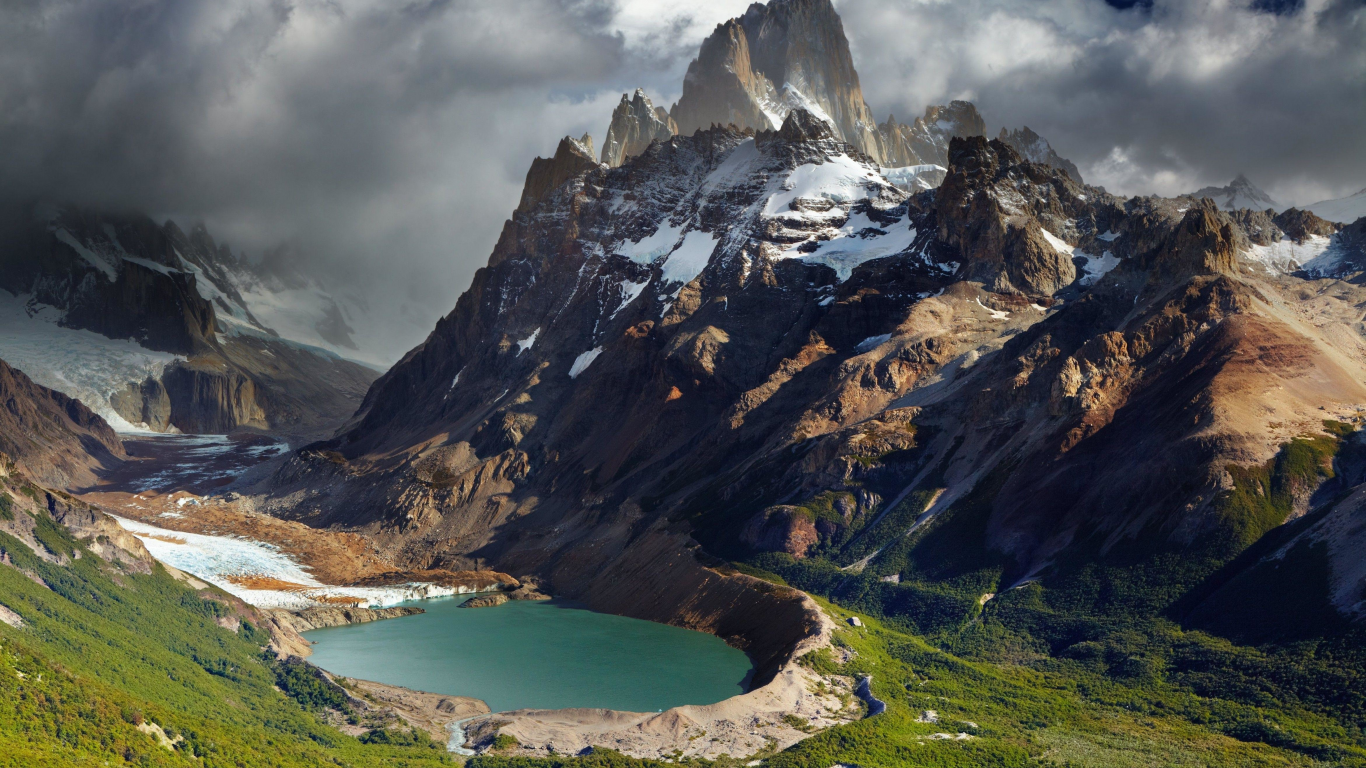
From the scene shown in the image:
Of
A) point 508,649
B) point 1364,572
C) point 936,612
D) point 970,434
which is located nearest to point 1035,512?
point 936,612

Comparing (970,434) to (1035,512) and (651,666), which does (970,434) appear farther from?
(651,666)

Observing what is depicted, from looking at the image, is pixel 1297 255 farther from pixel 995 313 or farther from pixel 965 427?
pixel 965 427

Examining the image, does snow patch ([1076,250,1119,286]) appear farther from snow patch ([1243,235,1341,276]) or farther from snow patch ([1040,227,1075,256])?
snow patch ([1243,235,1341,276])

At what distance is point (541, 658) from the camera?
378 feet

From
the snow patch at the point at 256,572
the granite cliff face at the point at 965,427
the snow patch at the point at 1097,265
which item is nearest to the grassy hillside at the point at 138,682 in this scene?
the granite cliff face at the point at 965,427

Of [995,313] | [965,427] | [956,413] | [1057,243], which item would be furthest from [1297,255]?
[965,427]

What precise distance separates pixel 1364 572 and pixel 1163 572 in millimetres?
17348

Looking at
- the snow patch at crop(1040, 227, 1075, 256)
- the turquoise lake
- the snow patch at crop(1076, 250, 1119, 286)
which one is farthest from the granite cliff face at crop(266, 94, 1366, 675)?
the turquoise lake

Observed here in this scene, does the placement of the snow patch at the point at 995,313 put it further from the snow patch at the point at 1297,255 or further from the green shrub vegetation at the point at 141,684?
the green shrub vegetation at the point at 141,684

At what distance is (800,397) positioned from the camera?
170 meters

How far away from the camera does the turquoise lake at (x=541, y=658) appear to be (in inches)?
3856

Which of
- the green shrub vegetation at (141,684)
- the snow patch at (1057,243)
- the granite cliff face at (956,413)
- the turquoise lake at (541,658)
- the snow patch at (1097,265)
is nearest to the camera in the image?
the green shrub vegetation at (141,684)

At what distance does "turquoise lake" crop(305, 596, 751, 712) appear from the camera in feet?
321

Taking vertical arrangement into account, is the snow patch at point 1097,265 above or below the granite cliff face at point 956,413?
above
